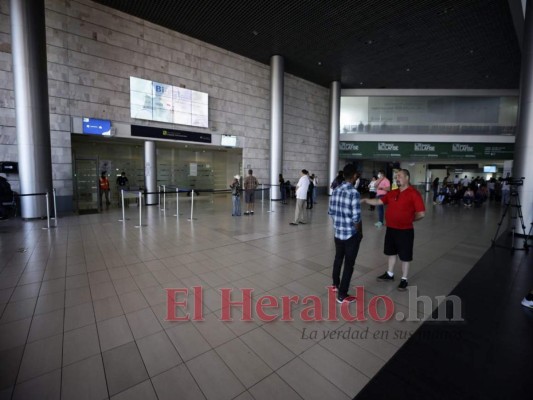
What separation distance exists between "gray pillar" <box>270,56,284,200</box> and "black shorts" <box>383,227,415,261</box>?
11.1 metres

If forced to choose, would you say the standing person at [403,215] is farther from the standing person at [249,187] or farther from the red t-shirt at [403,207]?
the standing person at [249,187]

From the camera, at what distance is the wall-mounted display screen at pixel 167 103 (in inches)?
450

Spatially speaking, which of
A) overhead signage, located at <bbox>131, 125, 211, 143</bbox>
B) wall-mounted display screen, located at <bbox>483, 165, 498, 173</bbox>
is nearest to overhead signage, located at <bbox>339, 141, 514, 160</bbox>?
wall-mounted display screen, located at <bbox>483, 165, 498, 173</bbox>

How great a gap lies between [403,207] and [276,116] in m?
12.7

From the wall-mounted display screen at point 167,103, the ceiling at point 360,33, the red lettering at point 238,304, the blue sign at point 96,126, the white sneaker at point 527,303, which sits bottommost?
the red lettering at point 238,304

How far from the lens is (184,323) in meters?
2.73

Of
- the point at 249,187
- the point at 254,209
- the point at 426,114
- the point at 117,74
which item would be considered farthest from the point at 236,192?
the point at 426,114

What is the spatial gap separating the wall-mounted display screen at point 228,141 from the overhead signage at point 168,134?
771 mm

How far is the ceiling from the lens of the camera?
34.6 feet

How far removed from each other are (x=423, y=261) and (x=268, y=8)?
10.9 metres

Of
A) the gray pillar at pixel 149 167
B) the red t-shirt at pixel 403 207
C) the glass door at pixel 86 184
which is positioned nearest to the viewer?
the red t-shirt at pixel 403 207

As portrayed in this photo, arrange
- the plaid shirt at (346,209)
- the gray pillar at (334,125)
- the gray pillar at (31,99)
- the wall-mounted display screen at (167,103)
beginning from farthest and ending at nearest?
Answer: the gray pillar at (334,125), the wall-mounted display screen at (167,103), the gray pillar at (31,99), the plaid shirt at (346,209)

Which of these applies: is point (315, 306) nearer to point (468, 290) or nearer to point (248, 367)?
point (248, 367)

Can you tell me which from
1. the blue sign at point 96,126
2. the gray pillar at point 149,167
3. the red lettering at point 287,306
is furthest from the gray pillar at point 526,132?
the blue sign at point 96,126
